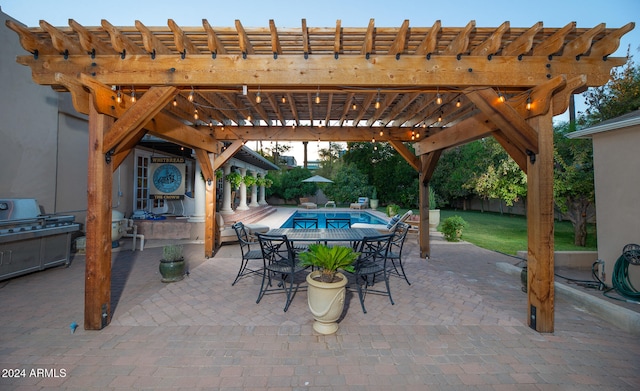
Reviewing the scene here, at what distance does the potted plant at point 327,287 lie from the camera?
2.82 metres

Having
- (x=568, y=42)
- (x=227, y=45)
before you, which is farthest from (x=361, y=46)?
(x=568, y=42)

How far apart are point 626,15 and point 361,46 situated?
9.02 metres

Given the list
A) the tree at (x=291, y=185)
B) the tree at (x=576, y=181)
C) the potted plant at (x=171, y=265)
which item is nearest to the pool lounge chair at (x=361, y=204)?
the tree at (x=291, y=185)

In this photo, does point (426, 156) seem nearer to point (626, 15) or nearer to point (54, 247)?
point (626, 15)

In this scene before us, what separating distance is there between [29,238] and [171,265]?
8.25 ft

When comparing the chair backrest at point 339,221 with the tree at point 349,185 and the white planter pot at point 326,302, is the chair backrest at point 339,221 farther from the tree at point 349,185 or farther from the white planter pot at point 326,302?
the tree at point 349,185

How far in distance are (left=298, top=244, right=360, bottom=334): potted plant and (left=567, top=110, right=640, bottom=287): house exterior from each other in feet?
14.2

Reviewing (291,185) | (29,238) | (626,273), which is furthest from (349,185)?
(29,238)

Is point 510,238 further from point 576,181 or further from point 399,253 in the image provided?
point 399,253

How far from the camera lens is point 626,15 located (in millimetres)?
7023

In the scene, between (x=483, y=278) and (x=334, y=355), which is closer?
(x=334, y=355)

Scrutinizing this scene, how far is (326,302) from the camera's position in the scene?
2826 millimetres

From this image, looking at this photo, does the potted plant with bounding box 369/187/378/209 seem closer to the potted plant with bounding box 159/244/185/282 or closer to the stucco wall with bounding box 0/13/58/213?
the potted plant with bounding box 159/244/185/282

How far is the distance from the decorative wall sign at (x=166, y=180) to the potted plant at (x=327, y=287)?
199 inches
